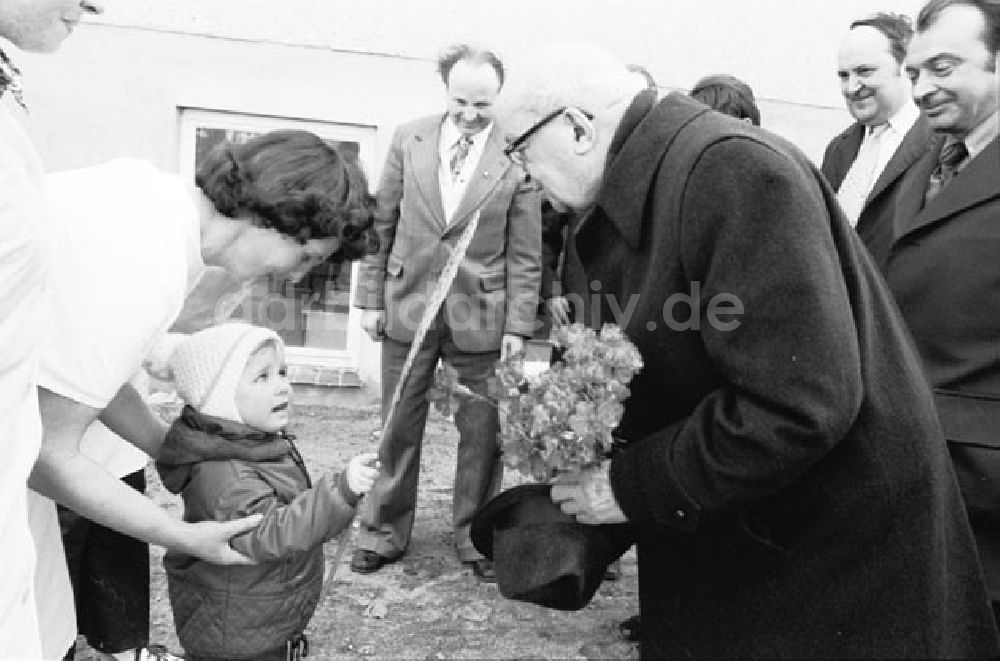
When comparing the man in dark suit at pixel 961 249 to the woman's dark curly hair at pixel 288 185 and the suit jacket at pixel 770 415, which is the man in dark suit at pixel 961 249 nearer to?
the suit jacket at pixel 770 415

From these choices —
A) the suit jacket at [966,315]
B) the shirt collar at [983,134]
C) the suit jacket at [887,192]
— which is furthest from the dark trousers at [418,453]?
the shirt collar at [983,134]

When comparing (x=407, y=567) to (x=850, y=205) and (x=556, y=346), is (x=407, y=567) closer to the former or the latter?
(x=850, y=205)

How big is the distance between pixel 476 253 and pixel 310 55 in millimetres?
2832

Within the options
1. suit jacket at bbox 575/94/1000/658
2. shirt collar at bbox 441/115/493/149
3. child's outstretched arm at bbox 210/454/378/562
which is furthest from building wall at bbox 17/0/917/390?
suit jacket at bbox 575/94/1000/658

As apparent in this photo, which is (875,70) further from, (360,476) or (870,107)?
(360,476)

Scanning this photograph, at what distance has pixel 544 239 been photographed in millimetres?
4746

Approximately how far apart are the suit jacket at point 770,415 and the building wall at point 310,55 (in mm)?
4969

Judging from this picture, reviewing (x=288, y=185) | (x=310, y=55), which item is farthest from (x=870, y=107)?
(x=310, y=55)

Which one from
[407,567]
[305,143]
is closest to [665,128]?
[305,143]

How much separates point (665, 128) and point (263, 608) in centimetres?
153

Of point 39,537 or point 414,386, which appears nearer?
point 39,537

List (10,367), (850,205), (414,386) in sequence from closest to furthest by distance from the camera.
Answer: (10,367) → (850,205) → (414,386)

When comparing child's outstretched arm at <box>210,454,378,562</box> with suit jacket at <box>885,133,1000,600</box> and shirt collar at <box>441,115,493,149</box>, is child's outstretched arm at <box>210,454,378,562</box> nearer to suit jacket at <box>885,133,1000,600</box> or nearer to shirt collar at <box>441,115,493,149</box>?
suit jacket at <box>885,133,1000,600</box>

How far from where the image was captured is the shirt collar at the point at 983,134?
2703mm
